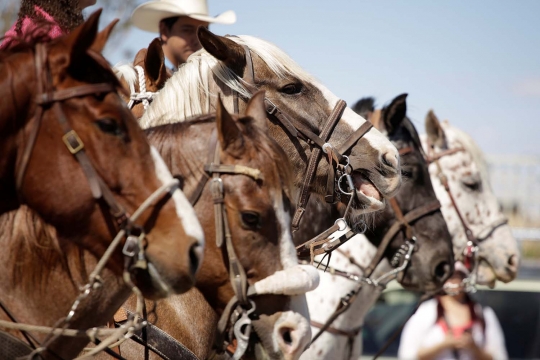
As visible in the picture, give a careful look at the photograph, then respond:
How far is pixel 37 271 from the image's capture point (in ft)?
8.11

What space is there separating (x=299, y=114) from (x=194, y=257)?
63.2 inches

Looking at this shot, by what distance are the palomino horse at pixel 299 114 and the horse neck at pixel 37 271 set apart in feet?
4.28

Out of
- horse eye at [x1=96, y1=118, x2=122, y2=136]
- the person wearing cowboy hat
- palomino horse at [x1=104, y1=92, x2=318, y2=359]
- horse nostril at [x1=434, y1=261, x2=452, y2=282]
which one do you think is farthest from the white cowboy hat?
horse eye at [x1=96, y1=118, x2=122, y2=136]

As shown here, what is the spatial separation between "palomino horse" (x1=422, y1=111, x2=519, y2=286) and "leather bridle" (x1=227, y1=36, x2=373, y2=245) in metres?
2.88

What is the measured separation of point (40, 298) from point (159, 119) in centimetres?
118

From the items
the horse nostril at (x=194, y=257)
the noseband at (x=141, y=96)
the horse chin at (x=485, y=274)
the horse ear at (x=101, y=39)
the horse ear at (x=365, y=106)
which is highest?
the horse ear at (x=101, y=39)

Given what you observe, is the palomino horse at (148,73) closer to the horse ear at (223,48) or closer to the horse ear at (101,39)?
the horse ear at (223,48)

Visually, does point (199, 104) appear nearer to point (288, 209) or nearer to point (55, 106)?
point (288, 209)

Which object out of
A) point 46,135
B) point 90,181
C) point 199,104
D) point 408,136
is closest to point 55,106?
point 46,135

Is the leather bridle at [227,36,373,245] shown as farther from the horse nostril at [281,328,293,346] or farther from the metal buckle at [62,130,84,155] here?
the metal buckle at [62,130,84,155]

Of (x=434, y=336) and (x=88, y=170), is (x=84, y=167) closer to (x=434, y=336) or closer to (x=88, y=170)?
(x=88, y=170)

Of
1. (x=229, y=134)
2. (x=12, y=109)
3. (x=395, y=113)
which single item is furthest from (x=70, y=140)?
(x=395, y=113)

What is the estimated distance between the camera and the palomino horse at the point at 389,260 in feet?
17.4

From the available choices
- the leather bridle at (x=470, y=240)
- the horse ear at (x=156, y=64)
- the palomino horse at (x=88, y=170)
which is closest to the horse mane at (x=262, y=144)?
the palomino horse at (x=88, y=170)
